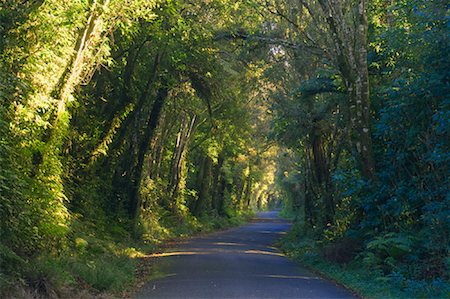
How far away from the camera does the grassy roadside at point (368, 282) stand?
10.5 m

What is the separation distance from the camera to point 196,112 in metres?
30.2

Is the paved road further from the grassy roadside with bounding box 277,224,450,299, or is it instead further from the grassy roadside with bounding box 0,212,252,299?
the grassy roadside with bounding box 0,212,252,299

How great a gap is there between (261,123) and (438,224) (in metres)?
27.8

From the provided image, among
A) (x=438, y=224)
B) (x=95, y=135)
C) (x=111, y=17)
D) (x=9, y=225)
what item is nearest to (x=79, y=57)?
(x=111, y=17)

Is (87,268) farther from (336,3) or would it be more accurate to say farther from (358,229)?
(336,3)

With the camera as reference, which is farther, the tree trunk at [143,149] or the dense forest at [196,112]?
the tree trunk at [143,149]

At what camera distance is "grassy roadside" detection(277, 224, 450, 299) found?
413 inches

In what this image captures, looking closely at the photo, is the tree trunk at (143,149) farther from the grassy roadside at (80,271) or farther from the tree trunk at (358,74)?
the tree trunk at (358,74)

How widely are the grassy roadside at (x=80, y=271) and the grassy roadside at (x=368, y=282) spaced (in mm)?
5444

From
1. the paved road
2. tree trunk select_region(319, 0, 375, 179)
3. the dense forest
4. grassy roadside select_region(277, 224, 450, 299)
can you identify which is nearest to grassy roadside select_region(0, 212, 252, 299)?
the dense forest

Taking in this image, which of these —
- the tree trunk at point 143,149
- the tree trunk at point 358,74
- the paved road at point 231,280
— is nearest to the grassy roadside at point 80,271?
the paved road at point 231,280

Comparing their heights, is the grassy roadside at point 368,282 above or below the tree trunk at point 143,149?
below

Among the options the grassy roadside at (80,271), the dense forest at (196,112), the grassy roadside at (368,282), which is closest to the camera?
the grassy roadside at (80,271)

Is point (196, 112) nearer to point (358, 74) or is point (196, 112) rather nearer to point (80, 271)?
point (358, 74)
